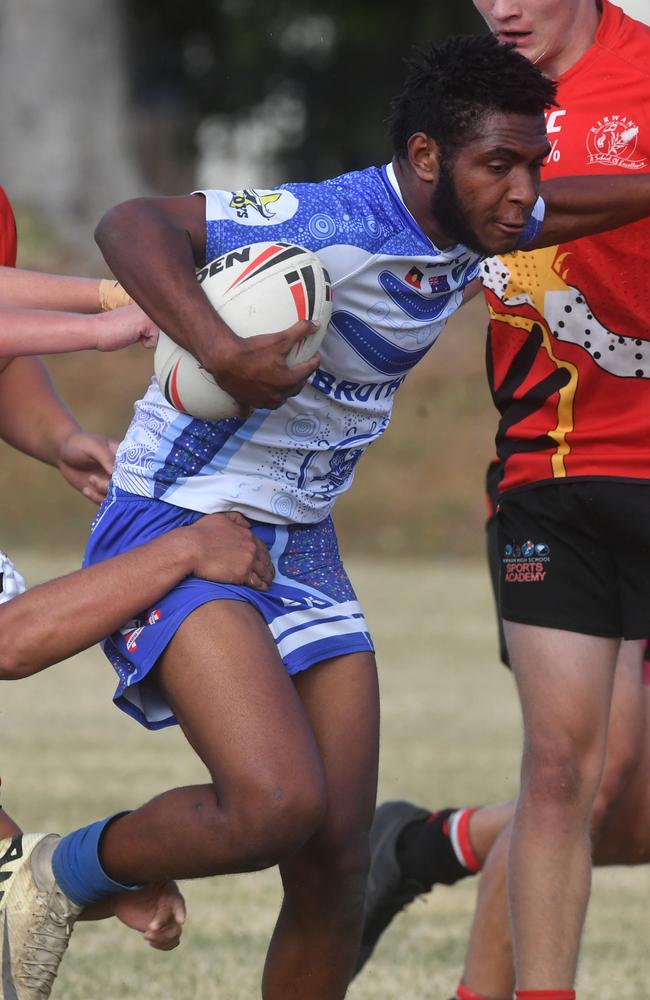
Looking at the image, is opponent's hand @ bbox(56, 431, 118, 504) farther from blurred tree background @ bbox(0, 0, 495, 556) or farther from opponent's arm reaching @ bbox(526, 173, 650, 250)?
blurred tree background @ bbox(0, 0, 495, 556)

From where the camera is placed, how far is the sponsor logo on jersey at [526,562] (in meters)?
4.14

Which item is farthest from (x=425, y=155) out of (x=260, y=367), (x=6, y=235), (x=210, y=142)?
(x=210, y=142)

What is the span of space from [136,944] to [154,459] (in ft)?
7.31

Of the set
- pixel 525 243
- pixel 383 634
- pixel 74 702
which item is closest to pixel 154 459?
pixel 525 243

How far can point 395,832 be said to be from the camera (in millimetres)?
5461

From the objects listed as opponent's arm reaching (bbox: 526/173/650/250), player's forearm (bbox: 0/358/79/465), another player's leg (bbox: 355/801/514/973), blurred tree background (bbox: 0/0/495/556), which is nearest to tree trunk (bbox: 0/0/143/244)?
blurred tree background (bbox: 0/0/495/556)

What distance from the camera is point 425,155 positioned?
3.61m

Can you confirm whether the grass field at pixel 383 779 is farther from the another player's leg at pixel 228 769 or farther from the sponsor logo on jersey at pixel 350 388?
the sponsor logo on jersey at pixel 350 388

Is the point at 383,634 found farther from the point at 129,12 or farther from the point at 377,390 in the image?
the point at 129,12

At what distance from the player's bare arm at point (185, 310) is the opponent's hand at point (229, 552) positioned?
0.38 metres

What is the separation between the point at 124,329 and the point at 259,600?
0.66 metres

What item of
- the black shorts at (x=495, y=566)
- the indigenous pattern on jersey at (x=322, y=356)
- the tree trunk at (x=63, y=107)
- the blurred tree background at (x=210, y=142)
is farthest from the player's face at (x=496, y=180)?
the tree trunk at (x=63, y=107)

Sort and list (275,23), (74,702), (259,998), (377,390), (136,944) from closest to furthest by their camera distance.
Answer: (377,390), (259,998), (136,944), (74,702), (275,23)

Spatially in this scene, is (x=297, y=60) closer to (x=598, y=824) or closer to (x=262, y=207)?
(x=598, y=824)
